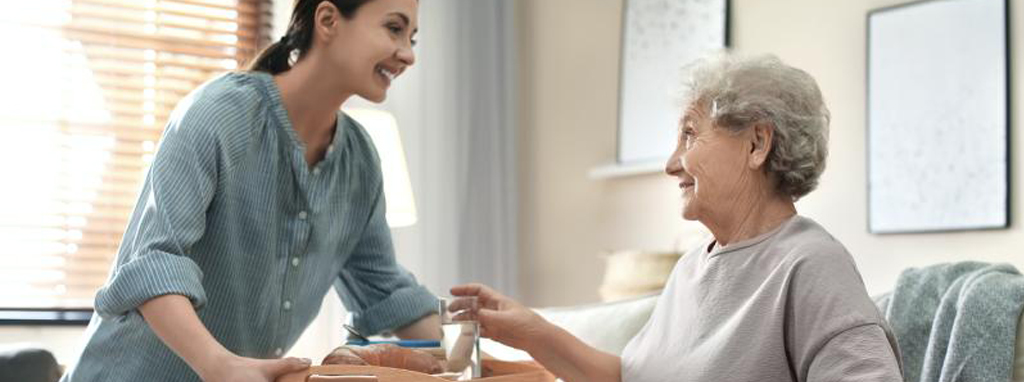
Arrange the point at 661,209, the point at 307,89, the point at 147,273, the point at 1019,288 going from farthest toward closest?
the point at 661,209 < the point at 1019,288 < the point at 307,89 < the point at 147,273

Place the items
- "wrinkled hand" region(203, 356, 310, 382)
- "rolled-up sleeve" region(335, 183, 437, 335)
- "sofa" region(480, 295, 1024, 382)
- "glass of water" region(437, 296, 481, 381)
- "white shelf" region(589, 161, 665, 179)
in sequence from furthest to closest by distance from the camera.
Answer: "white shelf" region(589, 161, 665, 179), "sofa" region(480, 295, 1024, 382), "rolled-up sleeve" region(335, 183, 437, 335), "glass of water" region(437, 296, 481, 381), "wrinkled hand" region(203, 356, 310, 382)

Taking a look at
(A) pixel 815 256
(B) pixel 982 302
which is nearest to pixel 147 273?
(A) pixel 815 256

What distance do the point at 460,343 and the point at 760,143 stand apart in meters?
0.48

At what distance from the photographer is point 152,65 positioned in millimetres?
4004

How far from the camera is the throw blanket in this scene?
191 centimetres

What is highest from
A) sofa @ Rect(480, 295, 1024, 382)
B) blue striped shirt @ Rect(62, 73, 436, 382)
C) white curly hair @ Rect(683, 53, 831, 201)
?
white curly hair @ Rect(683, 53, 831, 201)

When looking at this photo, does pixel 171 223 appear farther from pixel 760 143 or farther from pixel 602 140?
pixel 602 140

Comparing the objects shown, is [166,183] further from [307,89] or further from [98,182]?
→ [98,182]

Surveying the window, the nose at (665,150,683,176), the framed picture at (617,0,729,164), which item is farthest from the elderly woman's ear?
the window

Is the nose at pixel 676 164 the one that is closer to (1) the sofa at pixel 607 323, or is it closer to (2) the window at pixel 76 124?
(1) the sofa at pixel 607 323

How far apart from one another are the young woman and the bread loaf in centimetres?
17

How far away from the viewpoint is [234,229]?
1.61 metres

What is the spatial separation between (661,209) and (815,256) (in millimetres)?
2721

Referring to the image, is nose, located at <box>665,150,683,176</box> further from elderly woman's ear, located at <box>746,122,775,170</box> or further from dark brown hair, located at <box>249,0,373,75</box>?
dark brown hair, located at <box>249,0,373,75</box>
